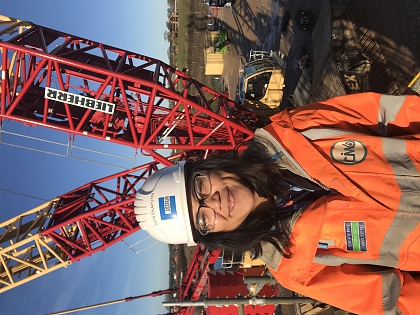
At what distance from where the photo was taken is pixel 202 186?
3514 mm

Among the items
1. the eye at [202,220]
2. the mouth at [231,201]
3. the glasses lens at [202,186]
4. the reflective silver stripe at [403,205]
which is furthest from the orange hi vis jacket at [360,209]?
the glasses lens at [202,186]

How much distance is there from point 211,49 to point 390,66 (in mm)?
15577

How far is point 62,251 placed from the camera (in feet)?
34.3

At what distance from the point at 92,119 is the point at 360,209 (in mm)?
7815

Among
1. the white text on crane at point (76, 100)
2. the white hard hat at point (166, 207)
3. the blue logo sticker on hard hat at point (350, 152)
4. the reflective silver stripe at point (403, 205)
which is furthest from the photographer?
the white text on crane at point (76, 100)

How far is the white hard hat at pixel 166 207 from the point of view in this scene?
152 inches

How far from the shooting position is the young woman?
2.93m

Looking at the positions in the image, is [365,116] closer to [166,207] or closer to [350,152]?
[350,152]

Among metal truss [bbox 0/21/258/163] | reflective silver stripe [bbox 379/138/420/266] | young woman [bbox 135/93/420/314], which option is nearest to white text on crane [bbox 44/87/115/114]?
metal truss [bbox 0/21/258/163]

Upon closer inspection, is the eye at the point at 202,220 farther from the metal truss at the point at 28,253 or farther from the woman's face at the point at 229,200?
the metal truss at the point at 28,253

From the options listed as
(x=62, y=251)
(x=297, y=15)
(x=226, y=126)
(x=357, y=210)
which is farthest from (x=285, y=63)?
(x=357, y=210)

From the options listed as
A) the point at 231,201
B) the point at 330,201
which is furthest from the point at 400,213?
the point at 231,201

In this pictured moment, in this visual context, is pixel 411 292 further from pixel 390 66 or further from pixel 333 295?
pixel 390 66

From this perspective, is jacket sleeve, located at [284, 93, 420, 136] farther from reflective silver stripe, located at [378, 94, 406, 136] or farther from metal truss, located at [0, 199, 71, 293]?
metal truss, located at [0, 199, 71, 293]
